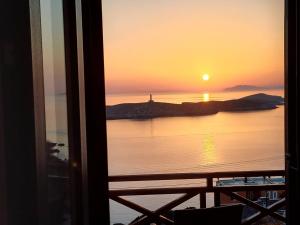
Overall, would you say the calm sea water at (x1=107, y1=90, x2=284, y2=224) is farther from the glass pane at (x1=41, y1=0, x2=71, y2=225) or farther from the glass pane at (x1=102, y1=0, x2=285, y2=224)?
the glass pane at (x1=41, y1=0, x2=71, y2=225)

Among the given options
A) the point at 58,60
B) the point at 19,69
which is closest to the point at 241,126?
the point at 58,60

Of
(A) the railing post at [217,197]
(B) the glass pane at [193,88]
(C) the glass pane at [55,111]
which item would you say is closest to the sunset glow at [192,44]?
(B) the glass pane at [193,88]

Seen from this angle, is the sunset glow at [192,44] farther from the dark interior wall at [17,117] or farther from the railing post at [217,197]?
the dark interior wall at [17,117]

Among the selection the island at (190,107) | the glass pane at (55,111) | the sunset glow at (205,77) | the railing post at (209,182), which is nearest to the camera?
the glass pane at (55,111)

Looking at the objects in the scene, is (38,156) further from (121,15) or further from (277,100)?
(121,15)

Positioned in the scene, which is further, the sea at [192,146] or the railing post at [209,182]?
the railing post at [209,182]

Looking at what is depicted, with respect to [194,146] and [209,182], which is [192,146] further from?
[209,182]
